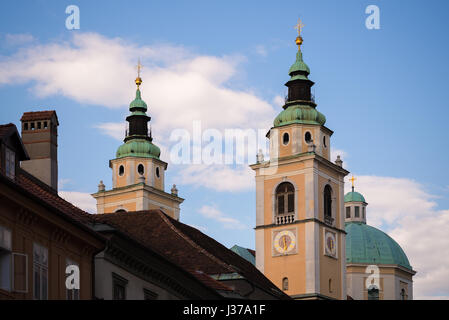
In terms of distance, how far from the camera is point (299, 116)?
331ft

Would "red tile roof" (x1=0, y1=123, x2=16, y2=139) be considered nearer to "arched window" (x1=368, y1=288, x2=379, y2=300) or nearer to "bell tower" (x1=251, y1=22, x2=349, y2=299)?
"bell tower" (x1=251, y1=22, x2=349, y2=299)

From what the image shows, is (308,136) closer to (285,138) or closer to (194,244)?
(285,138)

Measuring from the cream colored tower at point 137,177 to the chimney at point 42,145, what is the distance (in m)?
79.4

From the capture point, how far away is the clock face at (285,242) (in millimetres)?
96812

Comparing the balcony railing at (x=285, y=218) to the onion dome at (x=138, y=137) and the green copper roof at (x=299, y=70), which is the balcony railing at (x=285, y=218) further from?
the onion dome at (x=138, y=137)

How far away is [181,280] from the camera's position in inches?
1596

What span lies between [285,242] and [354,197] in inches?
2012

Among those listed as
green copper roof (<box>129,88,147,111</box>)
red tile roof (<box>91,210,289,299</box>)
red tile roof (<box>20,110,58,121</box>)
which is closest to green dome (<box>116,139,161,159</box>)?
green copper roof (<box>129,88,147,111</box>)

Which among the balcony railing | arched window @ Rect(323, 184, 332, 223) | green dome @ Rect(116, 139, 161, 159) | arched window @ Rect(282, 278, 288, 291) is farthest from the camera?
green dome @ Rect(116, 139, 161, 159)

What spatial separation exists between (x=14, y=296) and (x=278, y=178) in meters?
73.6

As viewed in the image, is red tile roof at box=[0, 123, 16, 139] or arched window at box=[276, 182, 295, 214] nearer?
red tile roof at box=[0, 123, 16, 139]

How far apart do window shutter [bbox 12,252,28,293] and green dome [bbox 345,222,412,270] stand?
10720 cm

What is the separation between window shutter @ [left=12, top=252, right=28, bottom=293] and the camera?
26.6 metres
